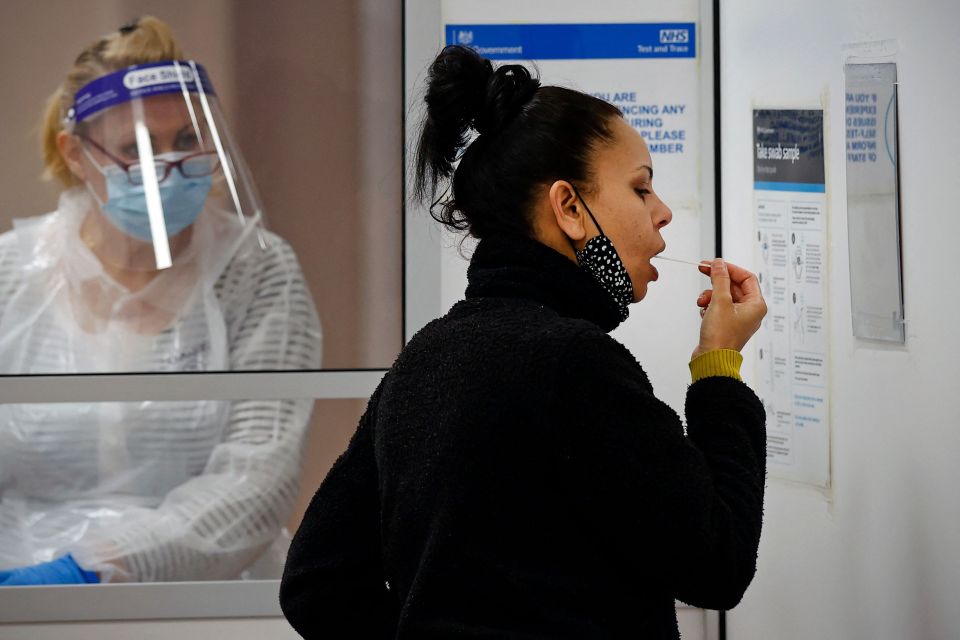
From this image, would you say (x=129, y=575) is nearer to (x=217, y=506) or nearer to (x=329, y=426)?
(x=217, y=506)

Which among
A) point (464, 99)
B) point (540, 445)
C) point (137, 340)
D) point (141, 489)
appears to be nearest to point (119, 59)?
point (137, 340)

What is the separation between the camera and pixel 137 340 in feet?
7.24

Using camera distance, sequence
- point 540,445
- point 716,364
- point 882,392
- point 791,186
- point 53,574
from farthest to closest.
→ point 53,574
point 791,186
point 882,392
point 716,364
point 540,445

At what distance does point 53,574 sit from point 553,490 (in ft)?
5.32

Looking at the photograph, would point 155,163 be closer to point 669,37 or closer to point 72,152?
point 72,152

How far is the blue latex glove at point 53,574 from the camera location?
218 centimetres

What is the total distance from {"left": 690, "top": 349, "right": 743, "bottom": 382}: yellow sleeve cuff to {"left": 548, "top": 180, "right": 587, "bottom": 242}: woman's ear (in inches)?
6.9

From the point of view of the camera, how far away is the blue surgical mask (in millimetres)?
2191

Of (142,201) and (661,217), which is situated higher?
(142,201)

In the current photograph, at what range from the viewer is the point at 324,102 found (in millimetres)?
2234

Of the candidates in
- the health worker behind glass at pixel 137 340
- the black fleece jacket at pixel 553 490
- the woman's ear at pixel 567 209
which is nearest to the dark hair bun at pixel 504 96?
the woman's ear at pixel 567 209

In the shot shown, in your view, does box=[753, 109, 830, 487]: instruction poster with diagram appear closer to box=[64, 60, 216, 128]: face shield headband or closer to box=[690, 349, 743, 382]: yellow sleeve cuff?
box=[690, 349, 743, 382]: yellow sleeve cuff

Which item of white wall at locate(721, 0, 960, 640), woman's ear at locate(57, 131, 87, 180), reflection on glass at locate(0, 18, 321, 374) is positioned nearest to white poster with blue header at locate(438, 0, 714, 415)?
white wall at locate(721, 0, 960, 640)

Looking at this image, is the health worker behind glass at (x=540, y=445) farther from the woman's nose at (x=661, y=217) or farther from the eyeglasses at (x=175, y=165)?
the eyeglasses at (x=175, y=165)
